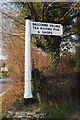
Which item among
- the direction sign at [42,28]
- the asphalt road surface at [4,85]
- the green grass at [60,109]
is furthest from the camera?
the asphalt road surface at [4,85]

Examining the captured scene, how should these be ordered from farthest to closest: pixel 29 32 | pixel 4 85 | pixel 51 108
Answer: pixel 4 85
pixel 51 108
pixel 29 32

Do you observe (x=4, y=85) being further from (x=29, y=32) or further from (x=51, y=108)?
(x=29, y=32)

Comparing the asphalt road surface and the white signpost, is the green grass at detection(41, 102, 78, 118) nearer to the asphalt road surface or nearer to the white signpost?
the white signpost

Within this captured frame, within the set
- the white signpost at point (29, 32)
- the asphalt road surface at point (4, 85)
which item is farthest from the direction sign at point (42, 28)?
the asphalt road surface at point (4, 85)

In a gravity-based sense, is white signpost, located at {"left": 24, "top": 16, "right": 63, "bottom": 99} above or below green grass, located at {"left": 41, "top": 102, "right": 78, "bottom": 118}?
above

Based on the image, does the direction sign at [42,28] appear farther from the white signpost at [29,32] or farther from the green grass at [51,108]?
the green grass at [51,108]

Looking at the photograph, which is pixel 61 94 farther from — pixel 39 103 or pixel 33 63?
pixel 33 63

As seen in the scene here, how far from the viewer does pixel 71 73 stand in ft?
17.1

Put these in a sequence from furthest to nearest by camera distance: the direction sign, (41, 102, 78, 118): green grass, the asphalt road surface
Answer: the asphalt road surface
(41, 102, 78, 118): green grass
the direction sign

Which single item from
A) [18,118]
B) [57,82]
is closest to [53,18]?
[57,82]

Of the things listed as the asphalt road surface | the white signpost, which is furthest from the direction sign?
the asphalt road surface

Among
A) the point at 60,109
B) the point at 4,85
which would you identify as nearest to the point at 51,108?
the point at 60,109

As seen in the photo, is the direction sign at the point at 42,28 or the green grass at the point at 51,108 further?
the green grass at the point at 51,108

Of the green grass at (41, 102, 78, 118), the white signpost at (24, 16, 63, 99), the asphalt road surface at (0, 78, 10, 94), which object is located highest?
the white signpost at (24, 16, 63, 99)
